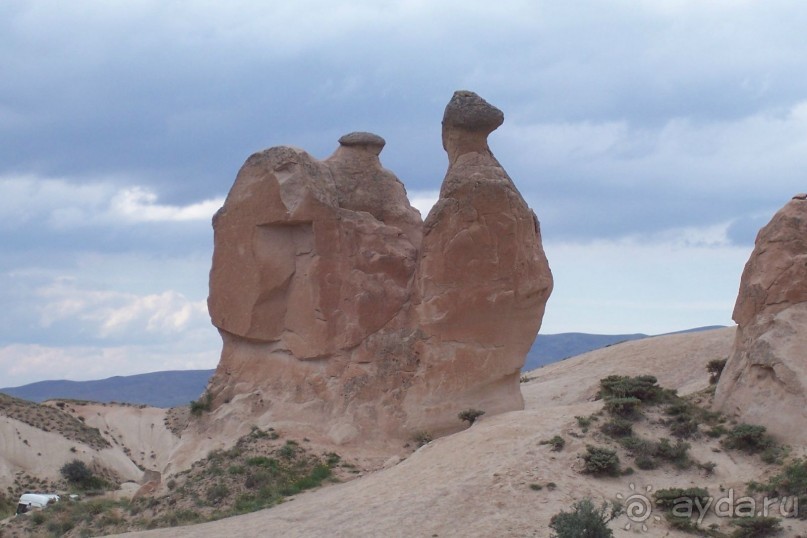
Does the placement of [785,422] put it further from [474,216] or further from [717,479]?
[474,216]

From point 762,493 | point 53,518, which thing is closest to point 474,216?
point 762,493

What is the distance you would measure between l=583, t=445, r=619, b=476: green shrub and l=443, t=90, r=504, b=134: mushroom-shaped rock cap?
8774 millimetres

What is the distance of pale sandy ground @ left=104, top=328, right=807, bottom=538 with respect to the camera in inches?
625

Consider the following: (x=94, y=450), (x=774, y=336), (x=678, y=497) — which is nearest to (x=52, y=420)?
(x=94, y=450)

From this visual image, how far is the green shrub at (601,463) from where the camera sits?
17.3 metres

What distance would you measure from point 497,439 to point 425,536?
3.63 m

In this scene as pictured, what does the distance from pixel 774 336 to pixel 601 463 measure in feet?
14.6

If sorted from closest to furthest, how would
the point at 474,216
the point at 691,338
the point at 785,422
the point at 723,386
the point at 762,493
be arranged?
the point at 762,493, the point at 785,422, the point at 723,386, the point at 474,216, the point at 691,338

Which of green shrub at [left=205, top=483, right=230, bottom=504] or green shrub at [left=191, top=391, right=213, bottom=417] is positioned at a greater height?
green shrub at [left=191, top=391, right=213, bottom=417]

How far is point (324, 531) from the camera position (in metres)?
16.4

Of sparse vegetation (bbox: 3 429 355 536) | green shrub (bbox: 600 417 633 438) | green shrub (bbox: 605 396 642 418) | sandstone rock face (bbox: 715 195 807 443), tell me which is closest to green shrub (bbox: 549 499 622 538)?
green shrub (bbox: 600 417 633 438)

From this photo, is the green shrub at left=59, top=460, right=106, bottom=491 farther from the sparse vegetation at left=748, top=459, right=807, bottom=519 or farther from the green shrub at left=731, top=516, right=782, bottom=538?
the green shrub at left=731, top=516, right=782, bottom=538

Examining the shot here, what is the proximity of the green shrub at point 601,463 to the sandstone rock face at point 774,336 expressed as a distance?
313 centimetres

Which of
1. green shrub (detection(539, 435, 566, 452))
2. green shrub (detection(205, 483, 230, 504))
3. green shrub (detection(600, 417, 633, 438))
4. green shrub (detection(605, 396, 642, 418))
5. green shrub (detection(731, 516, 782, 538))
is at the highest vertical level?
green shrub (detection(605, 396, 642, 418))
